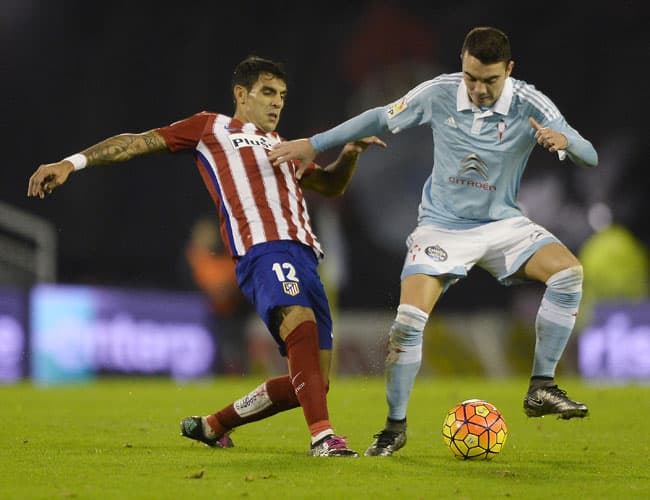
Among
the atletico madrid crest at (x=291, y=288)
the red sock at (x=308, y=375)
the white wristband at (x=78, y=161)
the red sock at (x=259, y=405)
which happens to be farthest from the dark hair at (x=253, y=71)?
the red sock at (x=259, y=405)

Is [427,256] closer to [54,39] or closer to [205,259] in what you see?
[205,259]

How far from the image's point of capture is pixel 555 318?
6465mm

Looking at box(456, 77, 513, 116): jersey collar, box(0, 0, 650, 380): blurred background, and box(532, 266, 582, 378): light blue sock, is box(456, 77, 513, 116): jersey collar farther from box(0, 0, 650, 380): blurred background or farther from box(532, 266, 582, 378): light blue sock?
box(0, 0, 650, 380): blurred background

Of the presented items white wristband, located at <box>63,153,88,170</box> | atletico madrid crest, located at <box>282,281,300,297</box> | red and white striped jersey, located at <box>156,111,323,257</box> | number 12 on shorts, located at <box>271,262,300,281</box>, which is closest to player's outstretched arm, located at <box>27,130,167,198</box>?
white wristband, located at <box>63,153,88,170</box>

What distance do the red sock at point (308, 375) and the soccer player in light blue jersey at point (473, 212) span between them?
45 cm

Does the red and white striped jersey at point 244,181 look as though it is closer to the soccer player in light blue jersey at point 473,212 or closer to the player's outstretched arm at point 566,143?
the soccer player in light blue jersey at point 473,212

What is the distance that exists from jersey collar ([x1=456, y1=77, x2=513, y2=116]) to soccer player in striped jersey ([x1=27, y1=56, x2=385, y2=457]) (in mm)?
617

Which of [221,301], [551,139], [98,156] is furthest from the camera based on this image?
[221,301]

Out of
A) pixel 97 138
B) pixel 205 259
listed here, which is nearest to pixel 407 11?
pixel 97 138

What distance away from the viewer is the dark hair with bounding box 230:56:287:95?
21.5ft

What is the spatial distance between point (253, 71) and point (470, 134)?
4.20 ft

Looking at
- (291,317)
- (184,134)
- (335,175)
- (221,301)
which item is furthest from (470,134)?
(221,301)

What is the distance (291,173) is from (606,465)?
2.37 metres

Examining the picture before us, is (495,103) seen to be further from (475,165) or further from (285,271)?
(285,271)
